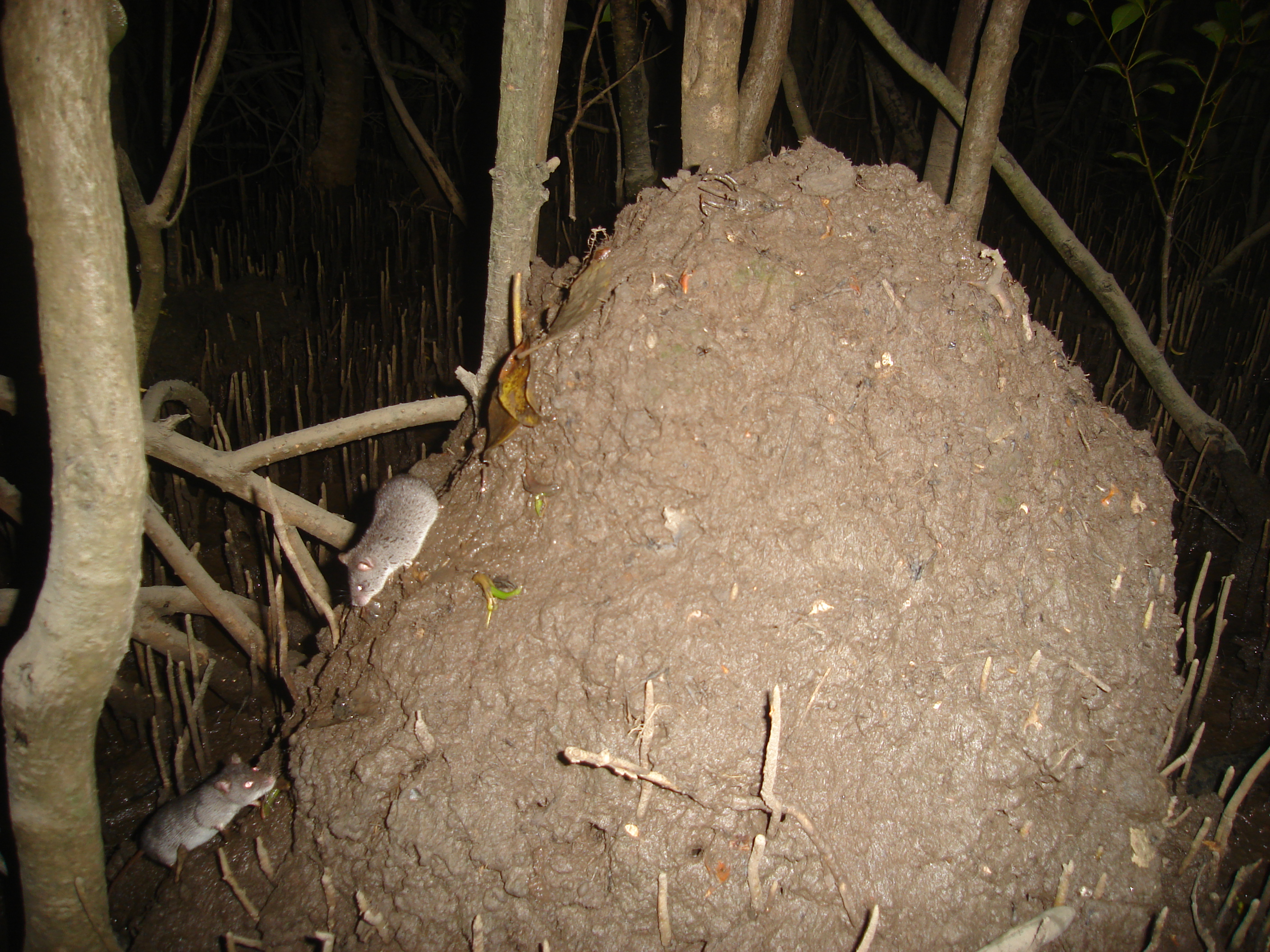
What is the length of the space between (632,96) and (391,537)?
10.3 feet

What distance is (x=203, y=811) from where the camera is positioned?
177 centimetres

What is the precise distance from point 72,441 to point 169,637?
5.32 feet

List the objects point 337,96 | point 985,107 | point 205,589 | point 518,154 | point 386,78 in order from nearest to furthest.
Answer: point 518,154 < point 985,107 < point 205,589 < point 386,78 < point 337,96

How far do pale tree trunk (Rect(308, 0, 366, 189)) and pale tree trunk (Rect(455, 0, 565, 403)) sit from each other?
5.65 m

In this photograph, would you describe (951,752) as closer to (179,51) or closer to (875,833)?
(875,833)

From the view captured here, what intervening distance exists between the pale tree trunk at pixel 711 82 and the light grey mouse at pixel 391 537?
1151 millimetres

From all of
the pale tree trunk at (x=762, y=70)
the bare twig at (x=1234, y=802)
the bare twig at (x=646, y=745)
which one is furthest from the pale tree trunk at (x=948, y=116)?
the bare twig at (x=646, y=745)

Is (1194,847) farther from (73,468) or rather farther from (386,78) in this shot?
(386,78)

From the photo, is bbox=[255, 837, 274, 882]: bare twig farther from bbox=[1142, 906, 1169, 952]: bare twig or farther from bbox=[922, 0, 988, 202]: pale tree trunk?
bbox=[922, 0, 988, 202]: pale tree trunk

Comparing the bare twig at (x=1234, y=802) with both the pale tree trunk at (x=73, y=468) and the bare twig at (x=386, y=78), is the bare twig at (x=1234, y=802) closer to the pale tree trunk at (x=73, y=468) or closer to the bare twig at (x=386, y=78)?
the pale tree trunk at (x=73, y=468)

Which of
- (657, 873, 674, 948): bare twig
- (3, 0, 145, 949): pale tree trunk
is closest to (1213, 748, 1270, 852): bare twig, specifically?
(657, 873, 674, 948): bare twig

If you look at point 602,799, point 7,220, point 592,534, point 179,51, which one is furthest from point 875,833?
point 179,51

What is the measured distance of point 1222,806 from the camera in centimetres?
169

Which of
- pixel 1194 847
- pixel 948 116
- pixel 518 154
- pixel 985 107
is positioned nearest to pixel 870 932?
pixel 1194 847
